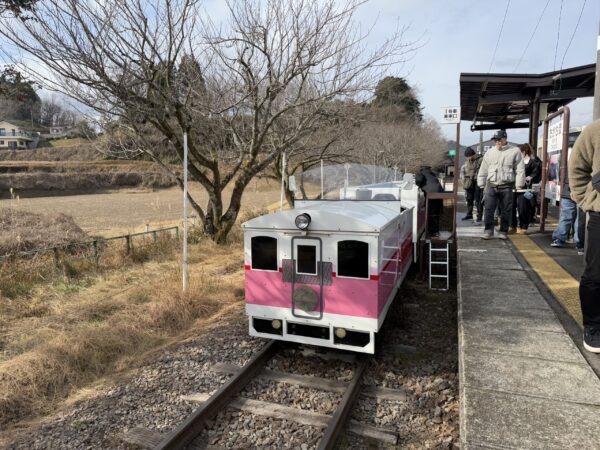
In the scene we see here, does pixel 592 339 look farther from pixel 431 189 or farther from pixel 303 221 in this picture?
pixel 431 189

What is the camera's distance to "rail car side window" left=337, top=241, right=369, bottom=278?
15.2 ft

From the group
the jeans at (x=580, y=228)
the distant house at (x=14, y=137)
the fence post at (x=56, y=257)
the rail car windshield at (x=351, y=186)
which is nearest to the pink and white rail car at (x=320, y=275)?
the rail car windshield at (x=351, y=186)

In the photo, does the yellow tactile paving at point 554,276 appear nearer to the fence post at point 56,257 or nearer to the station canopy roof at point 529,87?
the station canopy roof at point 529,87

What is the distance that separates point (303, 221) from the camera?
4.73 m

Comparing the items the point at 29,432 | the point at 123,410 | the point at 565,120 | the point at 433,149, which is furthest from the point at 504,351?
the point at 433,149

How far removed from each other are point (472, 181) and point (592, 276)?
29.0 feet

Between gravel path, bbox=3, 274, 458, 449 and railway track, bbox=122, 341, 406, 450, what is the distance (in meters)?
0.08

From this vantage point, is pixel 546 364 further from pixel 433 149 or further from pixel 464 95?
pixel 433 149

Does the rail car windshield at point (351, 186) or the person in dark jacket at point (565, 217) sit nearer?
the rail car windshield at point (351, 186)

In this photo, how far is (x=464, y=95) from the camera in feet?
43.7

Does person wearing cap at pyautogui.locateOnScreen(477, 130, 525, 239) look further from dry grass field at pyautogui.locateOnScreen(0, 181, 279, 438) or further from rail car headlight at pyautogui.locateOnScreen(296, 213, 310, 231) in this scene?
dry grass field at pyautogui.locateOnScreen(0, 181, 279, 438)

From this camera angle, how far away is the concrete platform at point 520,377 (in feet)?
9.39

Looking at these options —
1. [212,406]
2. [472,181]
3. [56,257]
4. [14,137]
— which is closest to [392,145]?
[472,181]

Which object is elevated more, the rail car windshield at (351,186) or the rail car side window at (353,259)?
the rail car windshield at (351,186)
